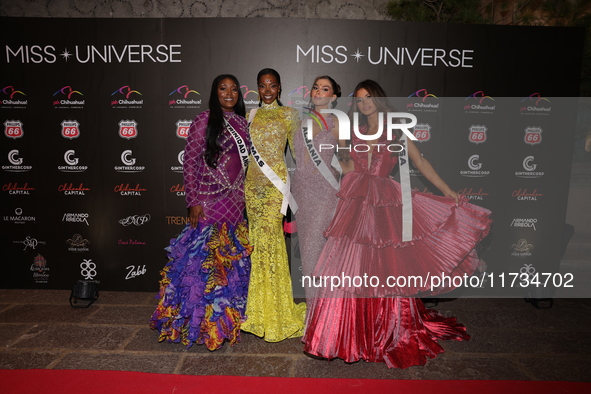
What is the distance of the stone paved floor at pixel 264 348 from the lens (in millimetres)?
2359

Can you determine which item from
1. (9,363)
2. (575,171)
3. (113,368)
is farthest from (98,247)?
(575,171)

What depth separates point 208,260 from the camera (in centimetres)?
257

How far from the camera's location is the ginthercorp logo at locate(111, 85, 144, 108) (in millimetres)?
3557

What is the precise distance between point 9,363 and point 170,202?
1.70 meters

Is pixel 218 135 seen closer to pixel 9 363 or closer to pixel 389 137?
pixel 389 137

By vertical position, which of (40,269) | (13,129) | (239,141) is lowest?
(40,269)

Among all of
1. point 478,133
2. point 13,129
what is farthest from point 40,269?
point 478,133

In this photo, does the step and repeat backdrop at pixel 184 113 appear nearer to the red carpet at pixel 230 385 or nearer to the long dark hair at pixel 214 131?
the long dark hair at pixel 214 131

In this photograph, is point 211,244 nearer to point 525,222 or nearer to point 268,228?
point 268,228

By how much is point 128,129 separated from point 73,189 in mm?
780

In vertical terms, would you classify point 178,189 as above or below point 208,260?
above

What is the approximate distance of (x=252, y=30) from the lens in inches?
137

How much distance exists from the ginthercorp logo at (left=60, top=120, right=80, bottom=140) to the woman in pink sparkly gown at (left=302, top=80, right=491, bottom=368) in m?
2.61

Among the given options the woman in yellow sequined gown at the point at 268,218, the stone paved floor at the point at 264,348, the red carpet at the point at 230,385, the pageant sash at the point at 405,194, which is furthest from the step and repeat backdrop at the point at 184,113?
the red carpet at the point at 230,385
